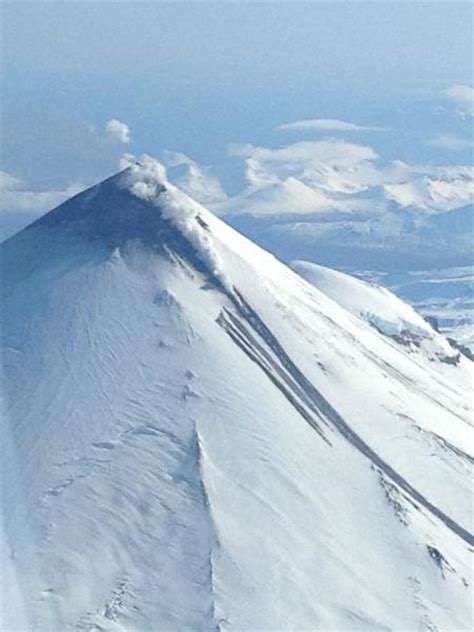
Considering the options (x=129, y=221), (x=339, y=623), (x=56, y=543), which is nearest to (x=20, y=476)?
(x=56, y=543)

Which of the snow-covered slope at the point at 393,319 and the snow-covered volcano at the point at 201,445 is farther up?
the snow-covered slope at the point at 393,319

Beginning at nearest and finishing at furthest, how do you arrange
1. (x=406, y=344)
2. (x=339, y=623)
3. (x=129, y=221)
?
(x=339, y=623) < (x=129, y=221) < (x=406, y=344)

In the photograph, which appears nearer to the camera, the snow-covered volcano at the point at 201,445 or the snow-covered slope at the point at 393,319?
the snow-covered volcano at the point at 201,445

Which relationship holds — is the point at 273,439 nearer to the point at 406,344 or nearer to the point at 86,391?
the point at 86,391

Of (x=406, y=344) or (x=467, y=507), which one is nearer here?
(x=467, y=507)
